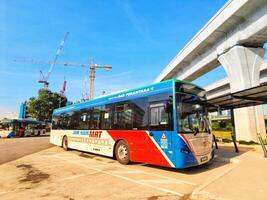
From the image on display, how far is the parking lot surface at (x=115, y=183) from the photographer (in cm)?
501

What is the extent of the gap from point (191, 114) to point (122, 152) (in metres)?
3.51

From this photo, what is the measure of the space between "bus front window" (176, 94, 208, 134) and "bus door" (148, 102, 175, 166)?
1.38 ft

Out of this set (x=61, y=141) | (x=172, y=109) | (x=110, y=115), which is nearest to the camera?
(x=172, y=109)

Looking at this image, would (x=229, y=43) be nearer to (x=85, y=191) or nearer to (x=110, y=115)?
(x=110, y=115)

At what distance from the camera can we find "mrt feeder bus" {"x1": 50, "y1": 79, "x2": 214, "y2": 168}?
7.13 meters

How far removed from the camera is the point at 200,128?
7926 millimetres

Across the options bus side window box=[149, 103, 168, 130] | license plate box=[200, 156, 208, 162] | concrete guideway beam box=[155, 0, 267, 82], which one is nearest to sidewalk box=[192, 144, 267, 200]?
license plate box=[200, 156, 208, 162]

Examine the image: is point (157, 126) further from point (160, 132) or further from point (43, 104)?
point (43, 104)

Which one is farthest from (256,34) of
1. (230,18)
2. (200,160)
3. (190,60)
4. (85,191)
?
(85,191)

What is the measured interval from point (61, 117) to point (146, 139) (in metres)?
10.0

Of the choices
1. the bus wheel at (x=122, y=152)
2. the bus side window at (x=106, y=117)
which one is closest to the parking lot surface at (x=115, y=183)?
the bus wheel at (x=122, y=152)

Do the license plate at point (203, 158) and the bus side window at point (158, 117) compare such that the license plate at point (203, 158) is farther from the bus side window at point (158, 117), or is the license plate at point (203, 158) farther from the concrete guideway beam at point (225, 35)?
the concrete guideway beam at point (225, 35)

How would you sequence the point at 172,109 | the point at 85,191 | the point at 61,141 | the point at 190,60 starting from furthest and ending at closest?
the point at 190,60 → the point at 61,141 → the point at 172,109 → the point at 85,191

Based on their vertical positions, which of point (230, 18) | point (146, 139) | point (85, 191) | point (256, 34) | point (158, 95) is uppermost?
point (230, 18)
